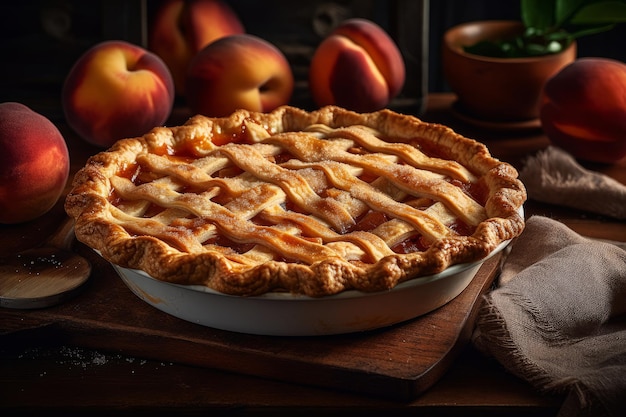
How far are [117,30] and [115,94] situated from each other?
365mm

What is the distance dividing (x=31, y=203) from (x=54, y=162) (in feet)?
0.31

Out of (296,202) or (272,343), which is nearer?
(272,343)

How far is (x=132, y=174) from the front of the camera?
159cm

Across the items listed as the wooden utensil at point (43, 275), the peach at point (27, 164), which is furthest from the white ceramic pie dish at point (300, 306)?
the peach at point (27, 164)

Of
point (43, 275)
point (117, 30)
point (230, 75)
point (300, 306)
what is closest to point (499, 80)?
point (230, 75)

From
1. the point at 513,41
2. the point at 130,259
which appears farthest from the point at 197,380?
the point at 513,41

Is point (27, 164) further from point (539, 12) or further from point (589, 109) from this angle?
point (539, 12)

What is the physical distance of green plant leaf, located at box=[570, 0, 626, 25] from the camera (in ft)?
7.10

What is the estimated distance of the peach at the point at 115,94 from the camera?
200 cm

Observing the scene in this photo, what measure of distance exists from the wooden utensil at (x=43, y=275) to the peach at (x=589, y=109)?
1.16m

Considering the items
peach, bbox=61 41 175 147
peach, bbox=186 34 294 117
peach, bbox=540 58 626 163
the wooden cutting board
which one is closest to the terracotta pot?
peach, bbox=540 58 626 163

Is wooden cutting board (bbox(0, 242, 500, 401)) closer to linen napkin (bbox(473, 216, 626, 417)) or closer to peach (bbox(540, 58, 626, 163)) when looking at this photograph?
linen napkin (bbox(473, 216, 626, 417))

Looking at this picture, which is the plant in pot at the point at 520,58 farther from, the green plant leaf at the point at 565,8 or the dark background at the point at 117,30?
the dark background at the point at 117,30

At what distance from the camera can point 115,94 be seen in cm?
199
